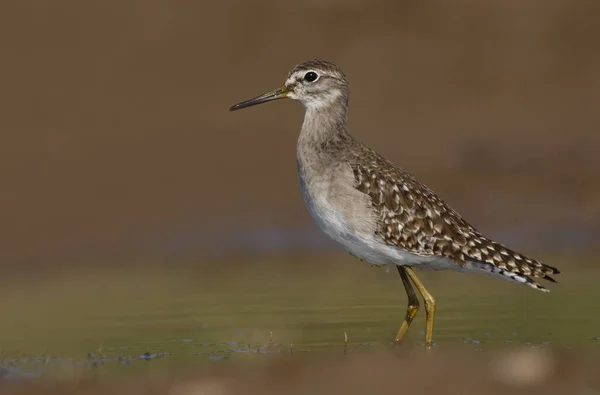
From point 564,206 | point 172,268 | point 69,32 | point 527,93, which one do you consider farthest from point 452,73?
point 172,268

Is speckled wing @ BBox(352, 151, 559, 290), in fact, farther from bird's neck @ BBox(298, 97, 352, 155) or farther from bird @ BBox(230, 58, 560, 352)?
bird's neck @ BBox(298, 97, 352, 155)

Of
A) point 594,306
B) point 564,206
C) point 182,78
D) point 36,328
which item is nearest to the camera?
point 36,328

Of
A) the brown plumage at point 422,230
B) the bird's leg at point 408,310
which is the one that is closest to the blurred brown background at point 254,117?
the bird's leg at point 408,310

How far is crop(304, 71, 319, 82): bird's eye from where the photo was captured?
14.0m

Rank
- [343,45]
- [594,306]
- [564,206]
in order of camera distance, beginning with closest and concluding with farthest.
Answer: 1. [594,306]
2. [564,206]
3. [343,45]

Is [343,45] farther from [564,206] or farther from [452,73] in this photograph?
[564,206]

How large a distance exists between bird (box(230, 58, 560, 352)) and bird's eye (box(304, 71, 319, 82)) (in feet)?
2.87

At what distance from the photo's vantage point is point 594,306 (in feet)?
49.1

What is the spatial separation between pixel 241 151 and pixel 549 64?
23.2 ft

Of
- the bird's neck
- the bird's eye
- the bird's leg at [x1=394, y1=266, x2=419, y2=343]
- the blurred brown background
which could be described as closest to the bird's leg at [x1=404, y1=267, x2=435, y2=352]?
the bird's leg at [x1=394, y1=266, x2=419, y2=343]

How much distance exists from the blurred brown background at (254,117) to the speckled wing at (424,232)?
20.1 ft

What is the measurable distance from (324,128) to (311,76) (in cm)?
69

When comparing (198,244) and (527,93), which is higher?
(527,93)

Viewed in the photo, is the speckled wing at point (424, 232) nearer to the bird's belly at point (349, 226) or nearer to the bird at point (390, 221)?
the bird at point (390, 221)
